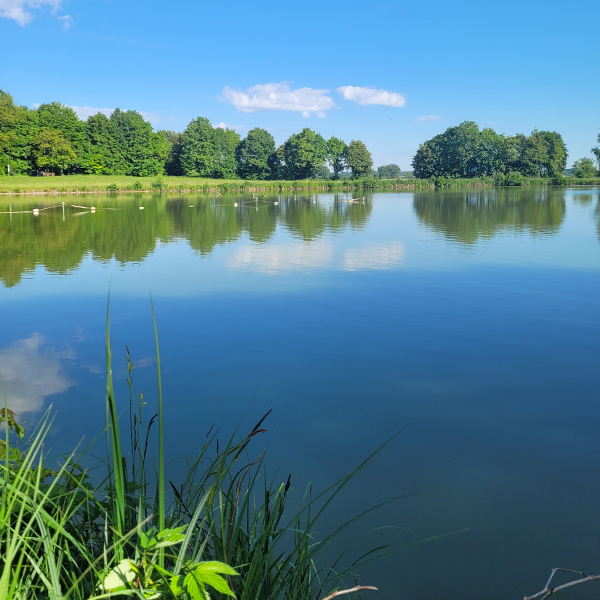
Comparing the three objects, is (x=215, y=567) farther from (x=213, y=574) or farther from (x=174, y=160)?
(x=174, y=160)

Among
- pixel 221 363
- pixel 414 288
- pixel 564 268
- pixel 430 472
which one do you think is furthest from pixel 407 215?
pixel 430 472

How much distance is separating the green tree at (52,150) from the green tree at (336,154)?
41.3 meters

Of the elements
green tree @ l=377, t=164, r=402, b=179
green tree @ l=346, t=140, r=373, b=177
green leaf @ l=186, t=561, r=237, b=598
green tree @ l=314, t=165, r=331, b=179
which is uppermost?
green tree @ l=377, t=164, r=402, b=179

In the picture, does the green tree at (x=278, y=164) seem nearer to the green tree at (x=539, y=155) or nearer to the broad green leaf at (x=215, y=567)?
the green tree at (x=539, y=155)

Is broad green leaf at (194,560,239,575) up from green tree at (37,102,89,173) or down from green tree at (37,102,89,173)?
down

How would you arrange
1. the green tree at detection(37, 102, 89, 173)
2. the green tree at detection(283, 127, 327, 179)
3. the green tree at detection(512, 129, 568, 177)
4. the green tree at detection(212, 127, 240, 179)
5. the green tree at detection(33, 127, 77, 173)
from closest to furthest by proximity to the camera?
the green tree at detection(33, 127, 77, 173) → the green tree at detection(37, 102, 89, 173) → the green tree at detection(212, 127, 240, 179) → the green tree at detection(283, 127, 327, 179) → the green tree at detection(512, 129, 568, 177)

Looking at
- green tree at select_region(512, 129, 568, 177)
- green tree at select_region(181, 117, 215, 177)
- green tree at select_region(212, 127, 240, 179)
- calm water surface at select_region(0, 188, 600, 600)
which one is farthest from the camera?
green tree at select_region(512, 129, 568, 177)

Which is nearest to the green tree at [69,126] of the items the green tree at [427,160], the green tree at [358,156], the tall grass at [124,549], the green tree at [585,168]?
the green tree at [358,156]

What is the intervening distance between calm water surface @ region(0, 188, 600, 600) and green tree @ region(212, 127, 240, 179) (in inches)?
2567

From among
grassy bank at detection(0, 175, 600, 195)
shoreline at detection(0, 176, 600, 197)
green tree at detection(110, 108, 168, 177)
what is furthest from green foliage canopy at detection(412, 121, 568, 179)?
green tree at detection(110, 108, 168, 177)

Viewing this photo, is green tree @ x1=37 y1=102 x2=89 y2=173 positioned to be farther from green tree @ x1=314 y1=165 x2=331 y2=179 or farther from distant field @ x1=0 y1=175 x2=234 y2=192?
green tree @ x1=314 y1=165 x2=331 y2=179

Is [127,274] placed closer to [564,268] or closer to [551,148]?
[564,268]

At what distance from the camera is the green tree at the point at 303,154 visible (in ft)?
258

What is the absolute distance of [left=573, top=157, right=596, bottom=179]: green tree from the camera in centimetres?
8581
